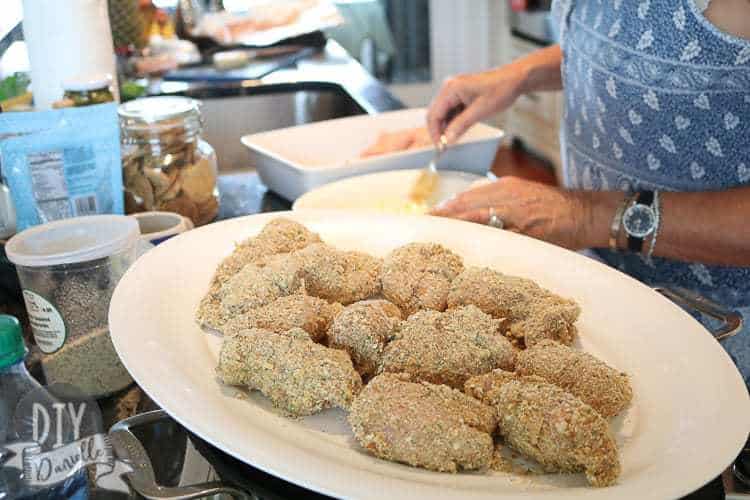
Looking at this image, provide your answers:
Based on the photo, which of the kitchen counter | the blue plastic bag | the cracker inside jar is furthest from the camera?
the kitchen counter

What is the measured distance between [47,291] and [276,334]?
265 mm

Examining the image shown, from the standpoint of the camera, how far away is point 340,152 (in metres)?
1.59

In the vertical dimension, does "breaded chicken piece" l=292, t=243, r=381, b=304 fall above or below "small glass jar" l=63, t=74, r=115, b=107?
below

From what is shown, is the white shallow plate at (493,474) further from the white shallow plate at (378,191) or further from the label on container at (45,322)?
the white shallow plate at (378,191)

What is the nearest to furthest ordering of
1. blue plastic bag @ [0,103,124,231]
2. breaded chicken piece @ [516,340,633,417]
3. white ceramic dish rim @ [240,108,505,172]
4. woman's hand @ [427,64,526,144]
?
breaded chicken piece @ [516,340,633,417], blue plastic bag @ [0,103,124,231], white ceramic dish rim @ [240,108,505,172], woman's hand @ [427,64,526,144]

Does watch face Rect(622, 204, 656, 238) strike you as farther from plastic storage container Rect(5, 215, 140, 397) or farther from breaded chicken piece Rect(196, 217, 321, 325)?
plastic storage container Rect(5, 215, 140, 397)

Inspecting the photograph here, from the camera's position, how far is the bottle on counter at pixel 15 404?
2.19 ft

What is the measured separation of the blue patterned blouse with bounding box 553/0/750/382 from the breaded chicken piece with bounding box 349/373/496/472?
64 cm

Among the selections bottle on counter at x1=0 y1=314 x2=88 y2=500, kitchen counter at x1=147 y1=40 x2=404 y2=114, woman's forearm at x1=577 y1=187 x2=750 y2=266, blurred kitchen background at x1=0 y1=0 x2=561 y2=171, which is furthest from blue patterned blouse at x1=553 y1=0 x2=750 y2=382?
blurred kitchen background at x1=0 y1=0 x2=561 y2=171

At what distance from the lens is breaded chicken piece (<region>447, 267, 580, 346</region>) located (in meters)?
0.80

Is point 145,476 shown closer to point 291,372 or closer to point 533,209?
point 291,372

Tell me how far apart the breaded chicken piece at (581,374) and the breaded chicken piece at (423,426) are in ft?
0.26

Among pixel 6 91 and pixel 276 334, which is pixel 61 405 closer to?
pixel 276 334

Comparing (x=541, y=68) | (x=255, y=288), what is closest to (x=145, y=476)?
(x=255, y=288)
